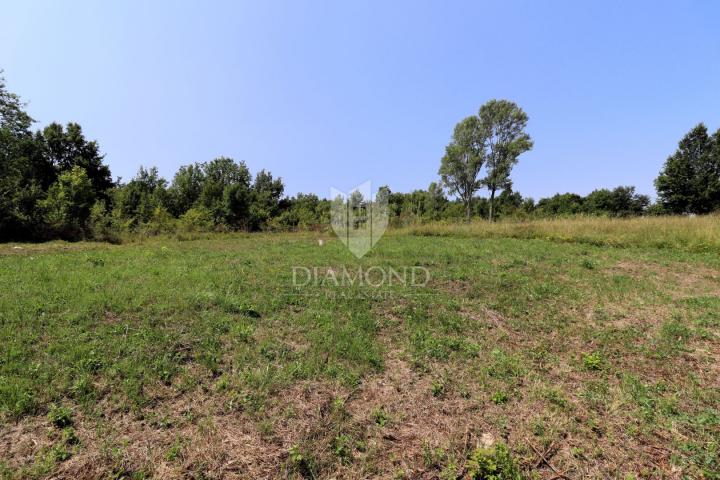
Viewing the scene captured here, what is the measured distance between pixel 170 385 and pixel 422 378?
2838mm

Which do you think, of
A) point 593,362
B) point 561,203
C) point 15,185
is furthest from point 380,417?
point 561,203

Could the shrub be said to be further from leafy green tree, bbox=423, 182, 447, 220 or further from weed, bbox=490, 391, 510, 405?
leafy green tree, bbox=423, 182, 447, 220

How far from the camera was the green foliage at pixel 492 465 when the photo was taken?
7.68 ft

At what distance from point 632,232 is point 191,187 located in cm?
4385

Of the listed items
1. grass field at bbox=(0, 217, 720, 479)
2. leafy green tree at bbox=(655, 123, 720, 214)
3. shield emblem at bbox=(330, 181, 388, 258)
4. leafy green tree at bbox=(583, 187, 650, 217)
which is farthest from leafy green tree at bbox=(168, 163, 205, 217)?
leafy green tree at bbox=(583, 187, 650, 217)

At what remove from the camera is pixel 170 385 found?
10.5 feet

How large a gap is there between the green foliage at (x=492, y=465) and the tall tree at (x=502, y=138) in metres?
30.7

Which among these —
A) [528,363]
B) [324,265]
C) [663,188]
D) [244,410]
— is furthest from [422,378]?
[663,188]

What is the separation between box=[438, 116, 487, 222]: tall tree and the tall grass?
663 inches

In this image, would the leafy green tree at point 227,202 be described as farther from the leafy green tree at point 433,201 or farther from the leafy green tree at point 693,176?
the leafy green tree at point 693,176

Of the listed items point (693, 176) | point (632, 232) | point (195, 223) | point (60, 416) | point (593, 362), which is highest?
point (693, 176)

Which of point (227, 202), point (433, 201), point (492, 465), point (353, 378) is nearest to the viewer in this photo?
point (492, 465)

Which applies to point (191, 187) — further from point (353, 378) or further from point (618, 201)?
point (618, 201)

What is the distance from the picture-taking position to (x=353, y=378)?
347 centimetres
